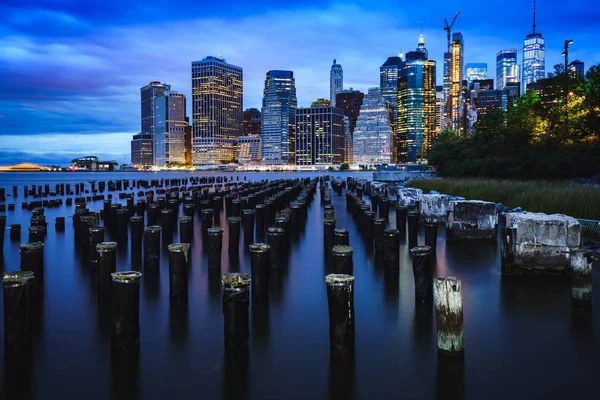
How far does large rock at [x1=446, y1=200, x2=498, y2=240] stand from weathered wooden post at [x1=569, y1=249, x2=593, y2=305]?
684 centimetres

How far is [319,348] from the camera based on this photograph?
20.7 feet

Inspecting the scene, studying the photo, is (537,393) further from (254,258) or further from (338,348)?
(254,258)

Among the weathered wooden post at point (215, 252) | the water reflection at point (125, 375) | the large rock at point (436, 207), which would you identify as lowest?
the water reflection at point (125, 375)

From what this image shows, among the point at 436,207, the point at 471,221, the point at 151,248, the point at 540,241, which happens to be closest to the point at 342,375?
the point at 540,241

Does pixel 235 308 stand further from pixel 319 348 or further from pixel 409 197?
pixel 409 197

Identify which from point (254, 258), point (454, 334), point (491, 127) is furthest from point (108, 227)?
point (491, 127)

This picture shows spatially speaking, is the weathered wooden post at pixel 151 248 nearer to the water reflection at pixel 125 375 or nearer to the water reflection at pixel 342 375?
the water reflection at pixel 125 375

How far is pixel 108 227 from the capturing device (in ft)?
59.6

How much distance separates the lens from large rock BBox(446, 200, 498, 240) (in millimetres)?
14625

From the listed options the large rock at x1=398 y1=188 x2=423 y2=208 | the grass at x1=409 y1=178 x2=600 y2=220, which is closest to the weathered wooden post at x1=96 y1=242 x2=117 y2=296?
the grass at x1=409 y1=178 x2=600 y2=220

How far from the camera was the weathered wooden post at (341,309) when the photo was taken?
5742mm

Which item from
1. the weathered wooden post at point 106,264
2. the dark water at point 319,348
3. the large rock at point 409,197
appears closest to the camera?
the dark water at point 319,348

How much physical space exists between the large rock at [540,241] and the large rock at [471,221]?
483 cm

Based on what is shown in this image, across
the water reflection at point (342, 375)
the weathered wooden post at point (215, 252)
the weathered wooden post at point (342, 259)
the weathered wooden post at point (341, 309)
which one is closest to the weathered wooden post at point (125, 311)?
the weathered wooden post at point (341, 309)
